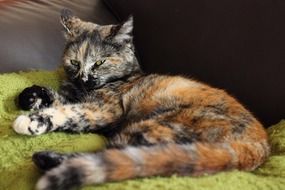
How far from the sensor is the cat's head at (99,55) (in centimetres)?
143

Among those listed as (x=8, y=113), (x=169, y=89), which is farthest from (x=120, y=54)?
(x=8, y=113)

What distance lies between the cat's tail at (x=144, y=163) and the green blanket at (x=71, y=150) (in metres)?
0.02

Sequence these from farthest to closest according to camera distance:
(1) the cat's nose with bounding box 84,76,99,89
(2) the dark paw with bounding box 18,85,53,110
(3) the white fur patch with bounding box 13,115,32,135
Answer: (1) the cat's nose with bounding box 84,76,99,89 < (2) the dark paw with bounding box 18,85,53,110 < (3) the white fur patch with bounding box 13,115,32,135

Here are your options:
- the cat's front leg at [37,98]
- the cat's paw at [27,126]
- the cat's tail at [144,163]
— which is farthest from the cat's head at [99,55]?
the cat's tail at [144,163]

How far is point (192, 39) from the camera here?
150cm

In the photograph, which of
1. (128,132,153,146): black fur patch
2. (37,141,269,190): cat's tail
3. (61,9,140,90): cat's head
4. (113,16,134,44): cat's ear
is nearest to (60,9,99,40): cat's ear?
(61,9,140,90): cat's head

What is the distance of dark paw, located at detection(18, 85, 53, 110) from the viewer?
1.31m

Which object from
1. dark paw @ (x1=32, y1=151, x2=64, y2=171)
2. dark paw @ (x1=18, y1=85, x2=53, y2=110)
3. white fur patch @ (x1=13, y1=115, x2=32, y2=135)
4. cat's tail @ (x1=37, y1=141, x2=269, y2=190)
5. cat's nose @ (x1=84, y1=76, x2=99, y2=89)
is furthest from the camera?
cat's nose @ (x1=84, y1=76, x2=99, y2=89)

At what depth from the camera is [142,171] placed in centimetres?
85

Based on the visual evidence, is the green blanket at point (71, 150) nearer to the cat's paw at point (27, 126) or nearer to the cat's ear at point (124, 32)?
the cat's paw at point (27, 126)

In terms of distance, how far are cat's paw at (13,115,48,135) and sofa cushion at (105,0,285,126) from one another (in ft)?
1.93

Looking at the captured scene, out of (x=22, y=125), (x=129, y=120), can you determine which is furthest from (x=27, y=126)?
(x=129, y=120)

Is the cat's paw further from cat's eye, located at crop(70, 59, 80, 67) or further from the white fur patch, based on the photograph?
cat's eye, located at crop(70, 59, 80, 67)

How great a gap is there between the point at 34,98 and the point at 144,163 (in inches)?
23.0
